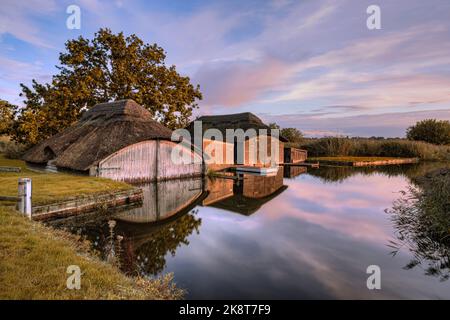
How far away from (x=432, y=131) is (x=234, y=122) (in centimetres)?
3485

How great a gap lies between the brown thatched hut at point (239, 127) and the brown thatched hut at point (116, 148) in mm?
5629

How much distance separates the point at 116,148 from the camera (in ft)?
53.1

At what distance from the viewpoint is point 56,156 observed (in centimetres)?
1731

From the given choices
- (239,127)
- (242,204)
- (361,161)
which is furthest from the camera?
(361,161)

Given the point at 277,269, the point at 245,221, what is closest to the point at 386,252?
the point at 277,269

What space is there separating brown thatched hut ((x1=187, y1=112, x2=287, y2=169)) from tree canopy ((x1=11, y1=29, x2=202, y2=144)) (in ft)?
17.7

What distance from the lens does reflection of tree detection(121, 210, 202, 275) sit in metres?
6.23

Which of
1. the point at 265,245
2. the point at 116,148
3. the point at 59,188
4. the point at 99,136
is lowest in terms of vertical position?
the point at 265,245

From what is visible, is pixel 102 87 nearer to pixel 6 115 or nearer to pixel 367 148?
pixel 6 115

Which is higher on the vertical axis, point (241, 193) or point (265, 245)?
point (241, 193)

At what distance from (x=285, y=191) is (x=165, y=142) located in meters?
8.96

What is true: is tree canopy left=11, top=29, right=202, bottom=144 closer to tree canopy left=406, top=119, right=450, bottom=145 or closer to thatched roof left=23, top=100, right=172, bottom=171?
thatched roof left=23, top=100, right=172, bottom=171

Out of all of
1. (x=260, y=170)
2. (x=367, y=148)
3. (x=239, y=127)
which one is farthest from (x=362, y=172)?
(x=367, y=148)
